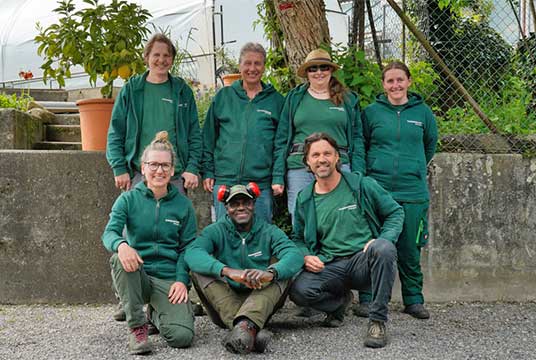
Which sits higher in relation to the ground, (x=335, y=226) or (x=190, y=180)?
(x=190, y=180)

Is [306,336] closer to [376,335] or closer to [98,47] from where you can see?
[376,335]

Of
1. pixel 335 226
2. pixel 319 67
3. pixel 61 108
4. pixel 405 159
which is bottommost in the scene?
pixel 335 226

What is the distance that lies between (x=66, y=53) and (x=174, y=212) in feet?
6.21

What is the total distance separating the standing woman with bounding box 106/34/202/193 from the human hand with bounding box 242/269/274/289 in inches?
38.7

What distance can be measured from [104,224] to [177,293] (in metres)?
1.49

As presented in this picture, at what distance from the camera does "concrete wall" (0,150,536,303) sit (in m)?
5.52

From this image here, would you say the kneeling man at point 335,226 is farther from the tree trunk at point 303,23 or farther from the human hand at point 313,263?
the tree trunk at point 303,23

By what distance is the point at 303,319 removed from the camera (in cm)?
495

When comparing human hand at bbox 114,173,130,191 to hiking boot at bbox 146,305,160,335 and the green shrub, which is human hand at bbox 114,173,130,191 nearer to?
hiking boot at bbox 146,305,160,335

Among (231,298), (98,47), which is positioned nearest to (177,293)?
(231,298)

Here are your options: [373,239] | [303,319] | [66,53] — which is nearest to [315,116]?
[373,239]

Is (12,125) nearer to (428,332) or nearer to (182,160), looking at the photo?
(182,160)

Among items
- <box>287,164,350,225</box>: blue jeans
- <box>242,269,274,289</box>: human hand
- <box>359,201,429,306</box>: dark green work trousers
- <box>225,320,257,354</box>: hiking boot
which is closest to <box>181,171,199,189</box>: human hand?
<box>287,164,350,225</box>: blue jeans

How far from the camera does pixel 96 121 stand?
569cm
